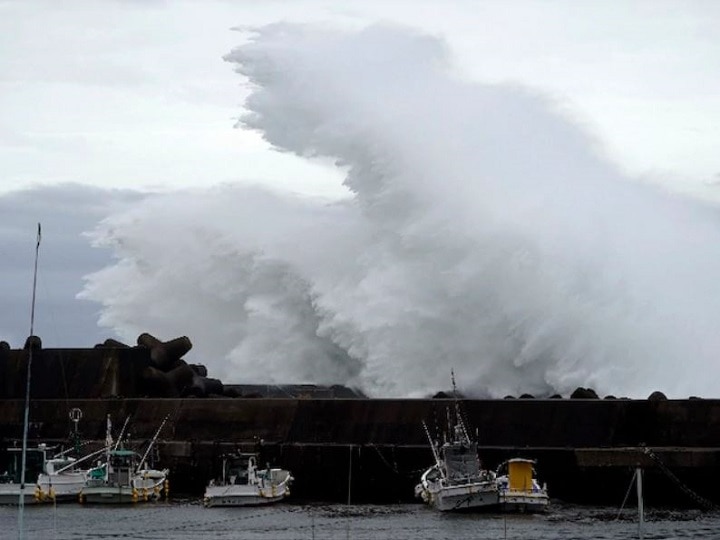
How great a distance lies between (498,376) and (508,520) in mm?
12292

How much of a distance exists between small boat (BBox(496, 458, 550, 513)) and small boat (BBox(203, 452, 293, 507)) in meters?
4.62

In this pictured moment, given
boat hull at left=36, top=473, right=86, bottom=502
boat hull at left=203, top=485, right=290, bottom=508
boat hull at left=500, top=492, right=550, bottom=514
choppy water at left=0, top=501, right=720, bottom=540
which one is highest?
boat hull at left=36, top=473, right=86, bottom=502

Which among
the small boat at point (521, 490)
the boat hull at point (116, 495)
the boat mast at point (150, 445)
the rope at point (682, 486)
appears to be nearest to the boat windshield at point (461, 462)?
the small boat at point (521, 490)

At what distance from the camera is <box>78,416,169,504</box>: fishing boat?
115 feet

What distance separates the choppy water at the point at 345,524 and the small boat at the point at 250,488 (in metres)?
0.26

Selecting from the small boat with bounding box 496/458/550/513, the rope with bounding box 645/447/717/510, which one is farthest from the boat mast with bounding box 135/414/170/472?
the rope with bounding box 645/447/717/510

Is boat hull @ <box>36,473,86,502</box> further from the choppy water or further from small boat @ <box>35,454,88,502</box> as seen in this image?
the choppy water

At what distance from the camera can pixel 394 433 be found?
34250 millimetres

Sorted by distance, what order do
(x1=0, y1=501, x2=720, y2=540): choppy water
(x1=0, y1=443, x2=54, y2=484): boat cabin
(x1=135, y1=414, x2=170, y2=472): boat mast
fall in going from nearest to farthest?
(x1=0, y1=501, x2=720, y2=540): choppy water, (x1=135, y1=414, x2=170, y2=472): boat mast, (x1=0, y1=443, x2=54, y2=484): boat cabin

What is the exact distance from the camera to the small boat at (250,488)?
33.9m

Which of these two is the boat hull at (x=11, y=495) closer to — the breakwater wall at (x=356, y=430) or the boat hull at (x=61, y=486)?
the boat hull at (x=61, y=486)

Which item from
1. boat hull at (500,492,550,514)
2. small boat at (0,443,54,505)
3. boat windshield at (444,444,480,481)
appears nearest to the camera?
boat hull at (500,492,550,514)

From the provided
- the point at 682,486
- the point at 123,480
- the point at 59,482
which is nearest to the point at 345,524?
the point at 682,486

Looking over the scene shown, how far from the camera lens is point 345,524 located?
98.4 ft
